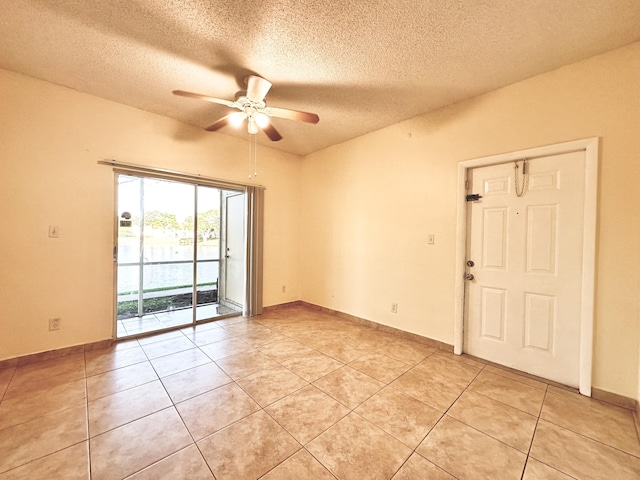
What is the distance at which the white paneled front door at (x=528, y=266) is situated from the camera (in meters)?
2.27

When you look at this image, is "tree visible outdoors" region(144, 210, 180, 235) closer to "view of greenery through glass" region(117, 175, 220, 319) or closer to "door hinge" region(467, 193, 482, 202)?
"view of greenery through glass" region(117, 175, 220, 319)

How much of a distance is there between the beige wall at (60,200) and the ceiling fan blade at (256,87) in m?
1.68

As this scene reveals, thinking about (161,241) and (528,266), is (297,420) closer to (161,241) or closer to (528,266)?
(528,266)

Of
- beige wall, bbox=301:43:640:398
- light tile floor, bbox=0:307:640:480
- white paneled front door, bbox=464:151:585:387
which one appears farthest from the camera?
white paneled front door, bbox=464:151:585:387

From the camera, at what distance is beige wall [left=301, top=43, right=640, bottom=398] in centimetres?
203

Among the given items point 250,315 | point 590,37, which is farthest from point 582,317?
point 250,315

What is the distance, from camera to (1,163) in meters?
2.45

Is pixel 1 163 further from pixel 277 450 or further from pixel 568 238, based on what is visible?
pixel 568 238

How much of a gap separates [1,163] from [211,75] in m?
2.17

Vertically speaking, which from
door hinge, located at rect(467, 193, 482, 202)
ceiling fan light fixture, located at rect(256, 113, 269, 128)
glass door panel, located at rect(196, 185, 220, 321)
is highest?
ceiling fan light fixture, located at rect(256, 113, 269, 128)

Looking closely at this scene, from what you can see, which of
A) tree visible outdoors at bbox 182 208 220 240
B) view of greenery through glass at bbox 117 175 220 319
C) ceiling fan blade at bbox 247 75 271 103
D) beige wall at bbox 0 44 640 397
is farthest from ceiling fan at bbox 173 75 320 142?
tree visible outdoors at bbox 182 208 220 240

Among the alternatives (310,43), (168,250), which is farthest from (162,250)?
(310,43)

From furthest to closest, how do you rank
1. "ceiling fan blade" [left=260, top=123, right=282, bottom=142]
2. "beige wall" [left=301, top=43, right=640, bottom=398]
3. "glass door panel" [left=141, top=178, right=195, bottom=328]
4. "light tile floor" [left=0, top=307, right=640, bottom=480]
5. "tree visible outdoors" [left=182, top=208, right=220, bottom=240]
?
"tree visible outdoors" [left=182, top=208, right=220, bottom=240] → "glass door panel" [left=141, top=178, right=195, bottom=328] → "ceiling fan blade" [left=260, top=123, right=282, bottom=142] → "beige wall" [left=301, top=43, right=640, bottom=398] → "light tile floor" [left=0, top=307, right=640, bottom=480]

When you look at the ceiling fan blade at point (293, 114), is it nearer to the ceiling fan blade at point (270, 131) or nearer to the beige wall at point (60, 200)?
the ceiling fan blade at point (270, 131)
